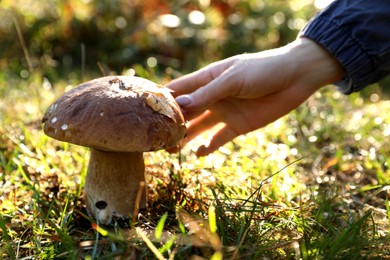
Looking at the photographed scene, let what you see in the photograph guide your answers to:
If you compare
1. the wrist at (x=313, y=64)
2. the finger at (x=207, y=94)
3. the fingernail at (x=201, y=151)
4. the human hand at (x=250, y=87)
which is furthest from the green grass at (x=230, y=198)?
the wrist at (x=313, y=64)

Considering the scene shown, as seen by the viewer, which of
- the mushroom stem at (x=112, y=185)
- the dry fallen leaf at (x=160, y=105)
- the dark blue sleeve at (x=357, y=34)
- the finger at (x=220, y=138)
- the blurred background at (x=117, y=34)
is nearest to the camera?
the dry fallen leaf at (x=160, y=105)

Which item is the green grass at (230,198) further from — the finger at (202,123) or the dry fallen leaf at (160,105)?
the dry fallen leaf at (160,105)

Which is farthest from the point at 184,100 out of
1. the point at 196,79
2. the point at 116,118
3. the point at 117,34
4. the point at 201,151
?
the point at 117,34

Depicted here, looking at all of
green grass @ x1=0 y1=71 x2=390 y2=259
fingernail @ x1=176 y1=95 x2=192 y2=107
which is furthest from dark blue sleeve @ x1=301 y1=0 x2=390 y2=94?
fingernail @ x1=176 y1=95 x2=192 y2=107

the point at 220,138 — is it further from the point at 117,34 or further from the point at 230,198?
the point at 117,34

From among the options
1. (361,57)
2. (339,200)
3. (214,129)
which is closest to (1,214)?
(214,129)

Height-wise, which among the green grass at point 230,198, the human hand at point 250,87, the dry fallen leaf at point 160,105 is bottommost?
the green grass at point 230,198

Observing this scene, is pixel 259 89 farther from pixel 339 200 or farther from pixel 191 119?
pixel 339 200
